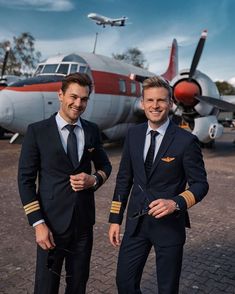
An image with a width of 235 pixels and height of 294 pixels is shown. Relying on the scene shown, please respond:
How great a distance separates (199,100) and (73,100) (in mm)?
11427

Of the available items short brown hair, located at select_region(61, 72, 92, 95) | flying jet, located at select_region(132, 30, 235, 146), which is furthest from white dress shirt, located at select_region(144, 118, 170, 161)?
flying jet, located at select_region(132, 30, 235, 146)

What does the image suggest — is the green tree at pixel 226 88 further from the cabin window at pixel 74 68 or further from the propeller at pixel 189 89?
the cabin window at pixel 74 68

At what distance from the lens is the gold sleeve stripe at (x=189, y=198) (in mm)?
2071

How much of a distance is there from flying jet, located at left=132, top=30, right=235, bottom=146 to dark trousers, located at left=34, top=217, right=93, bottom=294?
1059 centimetres

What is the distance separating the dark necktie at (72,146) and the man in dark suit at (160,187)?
0.43 meters

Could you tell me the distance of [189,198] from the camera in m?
2.08

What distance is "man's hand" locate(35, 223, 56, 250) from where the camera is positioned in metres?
2.08

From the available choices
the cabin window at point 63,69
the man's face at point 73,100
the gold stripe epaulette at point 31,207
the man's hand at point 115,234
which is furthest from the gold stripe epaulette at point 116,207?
the cabin window at point 63,69

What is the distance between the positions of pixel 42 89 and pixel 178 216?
858 centimetres

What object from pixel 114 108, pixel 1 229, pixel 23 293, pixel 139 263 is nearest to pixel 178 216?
pixel 139 263

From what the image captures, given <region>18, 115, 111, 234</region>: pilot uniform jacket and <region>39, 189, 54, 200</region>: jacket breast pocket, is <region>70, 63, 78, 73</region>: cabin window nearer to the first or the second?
<region>18, 115, 111, 234</region>: pilot uniform jacket

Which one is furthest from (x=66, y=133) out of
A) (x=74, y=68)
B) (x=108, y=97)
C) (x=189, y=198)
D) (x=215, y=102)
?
(x=215, y=102)

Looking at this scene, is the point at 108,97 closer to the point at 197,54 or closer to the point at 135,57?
the point at 197,54

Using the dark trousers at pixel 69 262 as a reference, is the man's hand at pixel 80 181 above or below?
above
